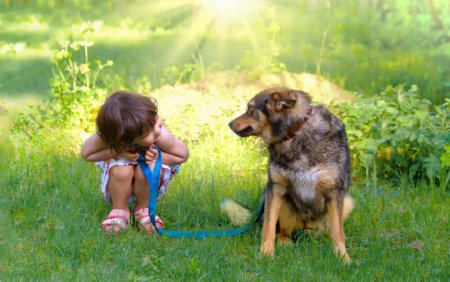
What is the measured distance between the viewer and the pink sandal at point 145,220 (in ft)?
14.8

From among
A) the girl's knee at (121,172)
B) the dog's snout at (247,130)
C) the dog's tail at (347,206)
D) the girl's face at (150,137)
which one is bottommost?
the dog's tail at (347,206)

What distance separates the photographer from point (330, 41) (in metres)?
11.4

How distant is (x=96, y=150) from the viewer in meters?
4.39

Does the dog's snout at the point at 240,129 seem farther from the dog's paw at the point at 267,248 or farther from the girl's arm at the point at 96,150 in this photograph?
the girl's arm at the point at 96,150

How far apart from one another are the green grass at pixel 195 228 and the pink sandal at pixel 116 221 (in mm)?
94

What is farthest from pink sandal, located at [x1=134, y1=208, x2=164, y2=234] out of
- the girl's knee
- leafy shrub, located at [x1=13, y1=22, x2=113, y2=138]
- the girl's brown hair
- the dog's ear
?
leafy shrub, located at [x1=13, y1=22, x2=113, y2=138]

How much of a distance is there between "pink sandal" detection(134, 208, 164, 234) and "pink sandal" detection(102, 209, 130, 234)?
2.9 inches

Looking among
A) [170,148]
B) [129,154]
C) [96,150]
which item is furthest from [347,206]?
[96,150]

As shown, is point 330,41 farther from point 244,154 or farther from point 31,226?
point 31,226

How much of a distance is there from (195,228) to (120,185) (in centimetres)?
59

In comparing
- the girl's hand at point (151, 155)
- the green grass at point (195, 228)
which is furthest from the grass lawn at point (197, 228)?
the girl's hand at point (151, 155)

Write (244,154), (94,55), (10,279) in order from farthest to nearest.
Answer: (94,55), (244,154), (10,279)

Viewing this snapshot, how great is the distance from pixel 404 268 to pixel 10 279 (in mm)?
2188

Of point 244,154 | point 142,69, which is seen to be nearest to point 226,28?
point 142,69
